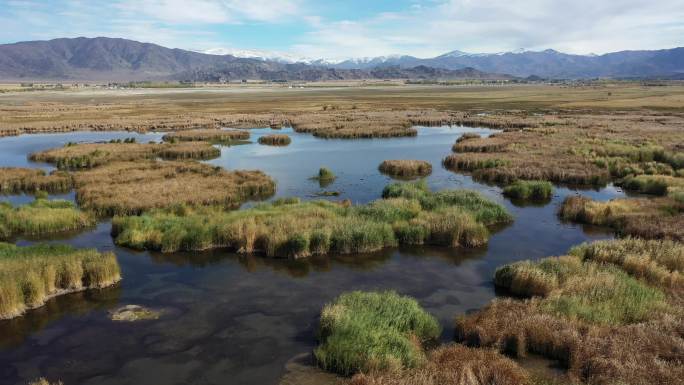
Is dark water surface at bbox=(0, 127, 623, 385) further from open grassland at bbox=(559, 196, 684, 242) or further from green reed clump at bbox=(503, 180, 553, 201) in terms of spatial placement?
green reed clump at bbox=(503, 180, 553, 201)

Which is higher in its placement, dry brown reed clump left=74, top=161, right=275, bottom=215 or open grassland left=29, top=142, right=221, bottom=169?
open grassland left=29, top=142, right=221, bottom=169

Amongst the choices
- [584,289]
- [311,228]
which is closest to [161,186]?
[311,228]

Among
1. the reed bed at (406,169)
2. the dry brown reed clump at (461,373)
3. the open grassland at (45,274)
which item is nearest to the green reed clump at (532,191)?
the reed bed at (406,169)

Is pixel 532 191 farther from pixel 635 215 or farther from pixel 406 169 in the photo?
pixel 406 169

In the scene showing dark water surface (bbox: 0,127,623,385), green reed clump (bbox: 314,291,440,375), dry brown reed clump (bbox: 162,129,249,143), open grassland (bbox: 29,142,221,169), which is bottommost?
dark water surface (bbox: 0,127,623,385)

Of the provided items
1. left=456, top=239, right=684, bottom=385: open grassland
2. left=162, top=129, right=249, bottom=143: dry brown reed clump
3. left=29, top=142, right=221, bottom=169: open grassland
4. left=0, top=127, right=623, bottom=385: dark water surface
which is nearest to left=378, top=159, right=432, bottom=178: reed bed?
left=0, top=127, right=623, bottom=385: dark water surface

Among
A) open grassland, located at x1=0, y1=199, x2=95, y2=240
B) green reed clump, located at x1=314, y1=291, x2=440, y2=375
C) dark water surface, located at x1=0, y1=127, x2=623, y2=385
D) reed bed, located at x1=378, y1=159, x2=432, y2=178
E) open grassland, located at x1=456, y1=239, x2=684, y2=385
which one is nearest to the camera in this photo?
open grassland, located at x1=456, y1=239, x2=684, y2=385

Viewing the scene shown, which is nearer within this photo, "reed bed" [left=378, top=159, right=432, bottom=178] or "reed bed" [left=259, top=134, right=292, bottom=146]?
"reed bed" [left=378, top=159, right=432, bottom=178]

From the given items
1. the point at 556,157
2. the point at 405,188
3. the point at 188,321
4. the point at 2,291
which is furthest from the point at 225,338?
the point at 556,157
